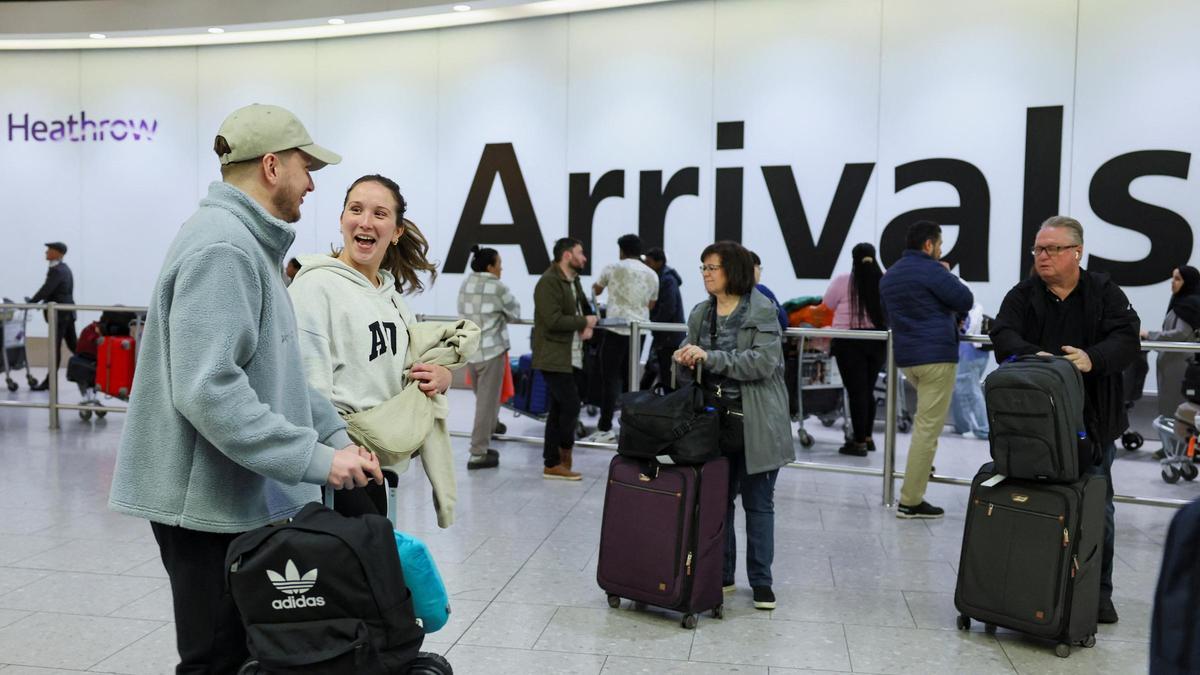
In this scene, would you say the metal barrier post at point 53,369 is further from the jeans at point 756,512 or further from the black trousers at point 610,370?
the jeans at point 756,512

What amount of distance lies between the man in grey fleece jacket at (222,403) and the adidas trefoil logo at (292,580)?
0.73 feet

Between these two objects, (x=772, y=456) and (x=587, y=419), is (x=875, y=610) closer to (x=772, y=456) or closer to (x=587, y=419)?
(x=772, y=456)

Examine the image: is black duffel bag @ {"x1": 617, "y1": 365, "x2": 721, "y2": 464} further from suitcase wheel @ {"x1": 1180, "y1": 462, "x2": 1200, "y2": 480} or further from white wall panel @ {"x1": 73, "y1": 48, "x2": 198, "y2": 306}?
white wall panel @ {"x1": 73, "y1": 48, "x2": 198, "y2": 306}

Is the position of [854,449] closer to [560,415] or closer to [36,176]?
[560,415]

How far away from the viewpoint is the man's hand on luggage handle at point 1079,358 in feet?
13.3

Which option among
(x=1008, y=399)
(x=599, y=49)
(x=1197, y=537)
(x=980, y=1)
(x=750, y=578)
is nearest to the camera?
(x=1197, y=537)

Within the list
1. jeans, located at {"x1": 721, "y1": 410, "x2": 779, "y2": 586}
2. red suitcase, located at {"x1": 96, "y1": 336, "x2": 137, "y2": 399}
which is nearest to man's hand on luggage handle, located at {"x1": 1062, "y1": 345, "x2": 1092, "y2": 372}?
jeans, located at {"x1": 721, "y1": 410, "x2": 779, "y2": 586}

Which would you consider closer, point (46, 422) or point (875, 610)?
point (875, 610)

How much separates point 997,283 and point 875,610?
240 inches

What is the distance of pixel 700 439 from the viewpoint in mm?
4199

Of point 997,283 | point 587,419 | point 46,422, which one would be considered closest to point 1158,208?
point 997,283

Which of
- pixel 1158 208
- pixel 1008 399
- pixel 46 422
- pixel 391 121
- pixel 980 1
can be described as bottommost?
pixel 46 422

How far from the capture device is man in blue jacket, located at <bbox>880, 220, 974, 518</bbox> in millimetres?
5984

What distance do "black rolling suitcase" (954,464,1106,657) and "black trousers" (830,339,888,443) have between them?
4194 mm
